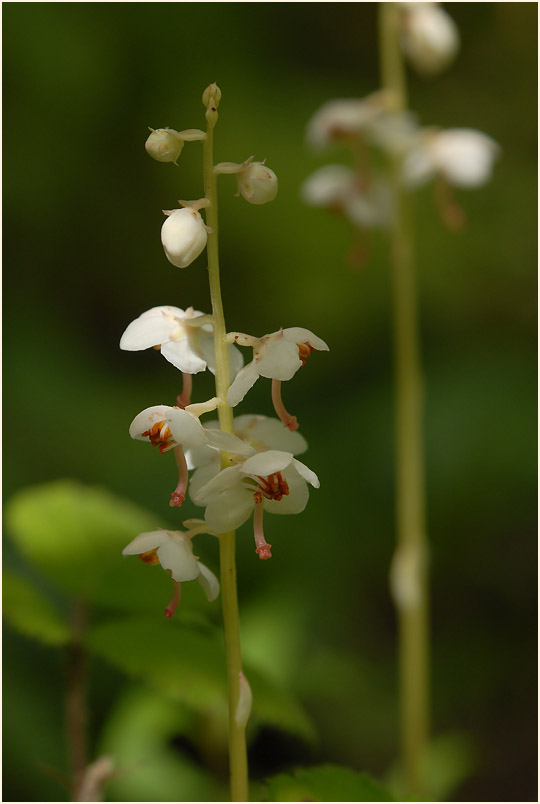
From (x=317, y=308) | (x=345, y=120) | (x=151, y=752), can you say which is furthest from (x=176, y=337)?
(x=317, y=308)

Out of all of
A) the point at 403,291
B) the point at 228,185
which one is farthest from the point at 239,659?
the point at 228,185

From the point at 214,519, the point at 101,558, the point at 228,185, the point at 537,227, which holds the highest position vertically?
the point at 228,185

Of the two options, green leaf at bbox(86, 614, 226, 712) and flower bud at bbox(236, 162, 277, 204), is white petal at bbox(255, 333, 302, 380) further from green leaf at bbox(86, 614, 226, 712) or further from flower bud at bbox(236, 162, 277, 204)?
green leaf at bbox(86, 614, 226, 712)

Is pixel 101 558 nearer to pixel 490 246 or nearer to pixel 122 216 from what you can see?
pixel 122 216

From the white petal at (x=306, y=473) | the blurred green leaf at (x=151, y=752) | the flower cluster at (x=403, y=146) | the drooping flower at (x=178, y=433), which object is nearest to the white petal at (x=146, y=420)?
the drooping flower at (x=178, y=433)

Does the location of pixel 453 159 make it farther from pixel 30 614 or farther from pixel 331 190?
pixel 30 614

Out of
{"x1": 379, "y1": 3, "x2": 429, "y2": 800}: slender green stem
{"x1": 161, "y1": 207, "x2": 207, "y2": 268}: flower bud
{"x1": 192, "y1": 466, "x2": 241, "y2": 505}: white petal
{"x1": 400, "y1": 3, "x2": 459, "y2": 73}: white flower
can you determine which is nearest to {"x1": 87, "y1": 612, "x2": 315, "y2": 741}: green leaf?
{"x1": 192, "y1": 466, "x2": 241, "y2": 505}: white petal
